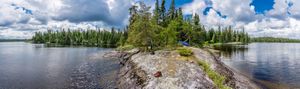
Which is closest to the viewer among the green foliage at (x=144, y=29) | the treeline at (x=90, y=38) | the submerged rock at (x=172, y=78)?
the submerged rock at (x=172, y=78)

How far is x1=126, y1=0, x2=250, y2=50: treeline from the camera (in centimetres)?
4884

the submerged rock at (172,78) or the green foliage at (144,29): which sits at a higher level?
the green foliage at (144,29)

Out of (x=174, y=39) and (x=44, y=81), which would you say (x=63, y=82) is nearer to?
(x=44, y=81)

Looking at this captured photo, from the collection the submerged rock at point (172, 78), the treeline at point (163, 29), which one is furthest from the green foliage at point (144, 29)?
the submerged rock at point (172, 78)

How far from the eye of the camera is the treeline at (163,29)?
48.8 m

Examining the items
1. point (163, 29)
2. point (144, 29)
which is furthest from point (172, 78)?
point (163, 29)

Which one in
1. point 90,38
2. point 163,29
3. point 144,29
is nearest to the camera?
point 144,29

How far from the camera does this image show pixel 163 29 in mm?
59094

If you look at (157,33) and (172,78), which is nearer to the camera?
(172,78)

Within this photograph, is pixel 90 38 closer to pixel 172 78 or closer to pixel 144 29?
pixel 144 29

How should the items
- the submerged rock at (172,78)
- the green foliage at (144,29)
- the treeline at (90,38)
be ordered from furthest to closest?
the treeline at (90,38) → the green foliage at (144,29) → the submerged rock at (172,78)

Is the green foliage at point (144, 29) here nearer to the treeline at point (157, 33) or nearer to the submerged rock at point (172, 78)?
the treeline at point (157, 33)

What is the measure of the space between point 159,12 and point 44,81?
175 feet

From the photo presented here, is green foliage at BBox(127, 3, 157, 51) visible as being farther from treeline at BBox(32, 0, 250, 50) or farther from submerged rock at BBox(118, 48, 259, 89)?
submerged rock at BBox(118, 48, 259, 89)
